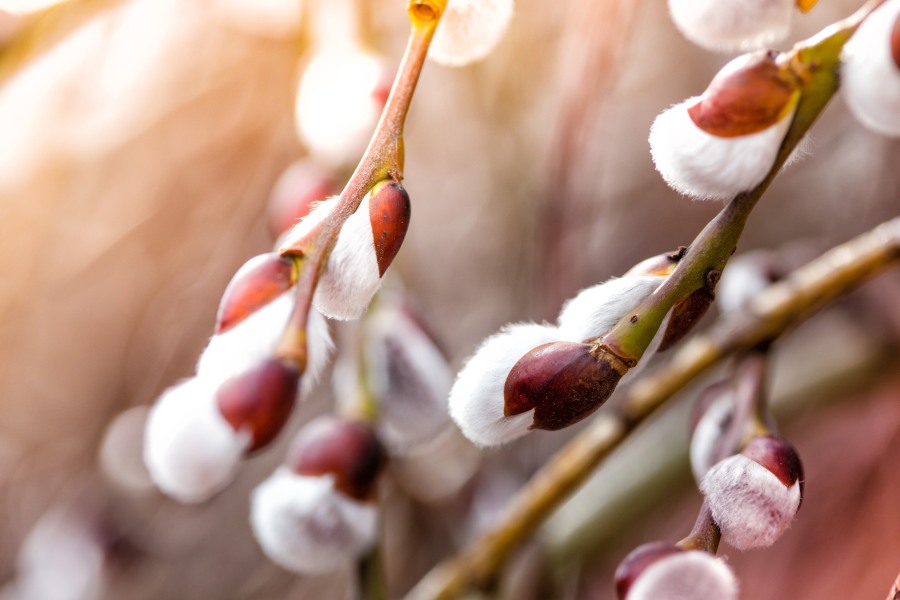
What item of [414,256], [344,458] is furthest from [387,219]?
[414,256]

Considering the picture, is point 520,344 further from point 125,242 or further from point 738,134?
point 125,242

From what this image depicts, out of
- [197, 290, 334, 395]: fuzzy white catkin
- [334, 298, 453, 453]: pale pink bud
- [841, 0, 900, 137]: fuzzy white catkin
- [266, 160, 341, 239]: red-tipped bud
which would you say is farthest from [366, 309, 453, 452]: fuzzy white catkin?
[841, 0, 900, 137]: fuzzy white catkin

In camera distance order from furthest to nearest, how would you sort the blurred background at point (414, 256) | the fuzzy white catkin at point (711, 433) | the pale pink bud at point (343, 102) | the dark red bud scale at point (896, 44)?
the blurred background at point (414, 256)
the pale pink bud at point (343, 102)
the fuzzy white catkin at point (711, 433)
the dark red bud scale at point (896, 44)

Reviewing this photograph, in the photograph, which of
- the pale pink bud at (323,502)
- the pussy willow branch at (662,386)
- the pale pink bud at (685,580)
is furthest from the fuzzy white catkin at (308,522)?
the pale pink bud at (685,580)

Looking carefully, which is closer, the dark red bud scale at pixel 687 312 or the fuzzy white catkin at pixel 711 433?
the dark red bud scale at pixel 687 312

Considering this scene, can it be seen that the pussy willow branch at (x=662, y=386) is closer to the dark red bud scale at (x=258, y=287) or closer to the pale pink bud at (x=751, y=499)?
the pale pink bud at (x=751, y=499)
